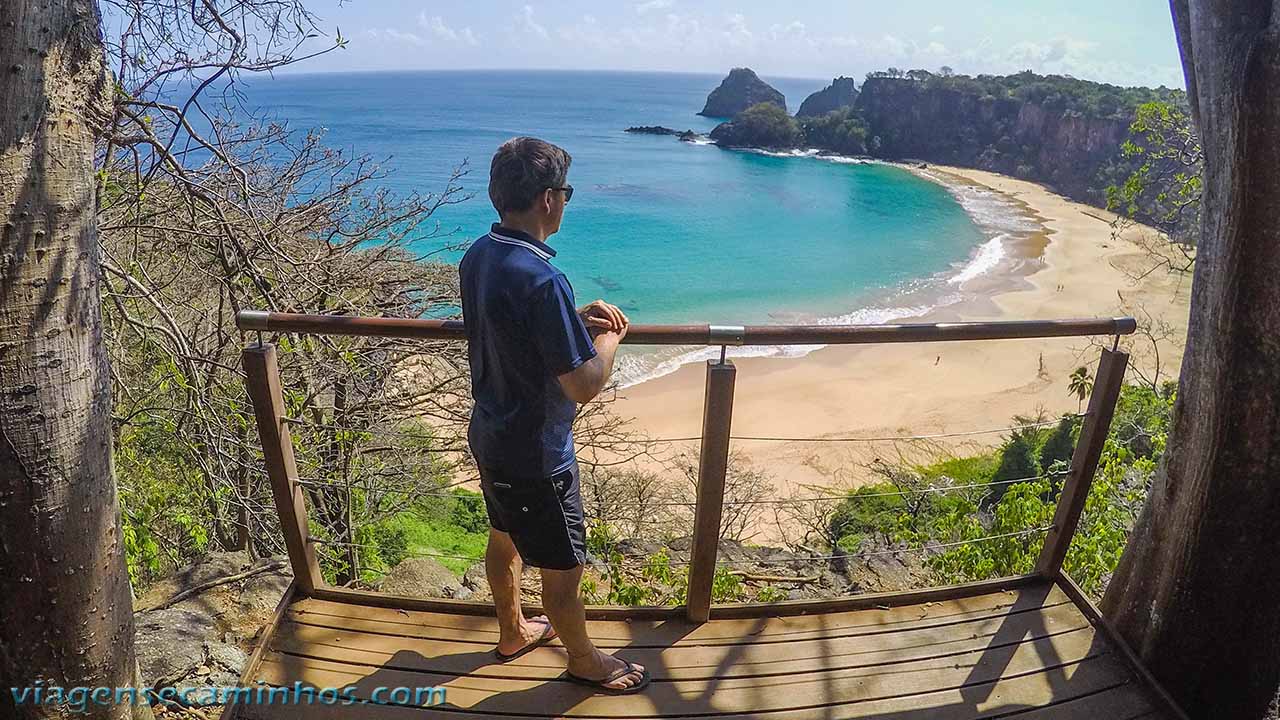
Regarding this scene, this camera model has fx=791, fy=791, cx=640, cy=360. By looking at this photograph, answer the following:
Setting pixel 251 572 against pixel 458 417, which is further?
pixel 458 417

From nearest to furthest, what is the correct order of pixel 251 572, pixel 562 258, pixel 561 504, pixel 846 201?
pixel 561 504 < pixel 251 572 < pixel 562 258 < pixel 846 201

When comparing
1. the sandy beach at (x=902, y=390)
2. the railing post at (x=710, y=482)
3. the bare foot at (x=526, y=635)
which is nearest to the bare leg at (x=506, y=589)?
the bare foot at (x=526, y=635)

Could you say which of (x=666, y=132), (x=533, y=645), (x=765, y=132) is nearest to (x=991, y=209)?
(x=765, y=132)

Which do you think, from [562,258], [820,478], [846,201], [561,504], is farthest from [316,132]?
[846,201]

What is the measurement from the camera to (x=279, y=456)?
2613 mm

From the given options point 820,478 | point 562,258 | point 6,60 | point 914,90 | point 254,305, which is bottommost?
point 820,478

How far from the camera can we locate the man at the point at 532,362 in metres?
1.90

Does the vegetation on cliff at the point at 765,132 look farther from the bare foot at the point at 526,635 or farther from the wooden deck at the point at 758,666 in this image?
the bare foot at the point at 526,635

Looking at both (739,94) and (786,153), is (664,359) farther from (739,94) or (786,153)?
(739,94)

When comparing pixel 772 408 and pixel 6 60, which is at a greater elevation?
pixel 6 60

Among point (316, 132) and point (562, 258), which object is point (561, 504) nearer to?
point (316, 132)

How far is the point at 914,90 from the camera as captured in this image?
6469 centimetres

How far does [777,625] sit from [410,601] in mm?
1302

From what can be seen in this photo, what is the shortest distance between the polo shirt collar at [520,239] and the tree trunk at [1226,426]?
2.09 metres
